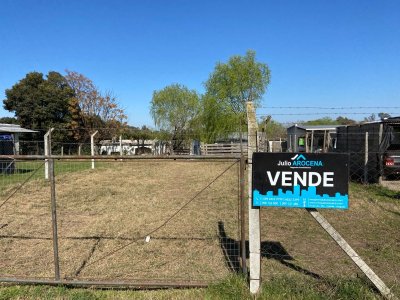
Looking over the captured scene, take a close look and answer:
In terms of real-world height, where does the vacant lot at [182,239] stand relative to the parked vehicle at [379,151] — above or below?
below

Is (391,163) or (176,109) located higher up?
(176,109)

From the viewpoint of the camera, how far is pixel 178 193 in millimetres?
11305

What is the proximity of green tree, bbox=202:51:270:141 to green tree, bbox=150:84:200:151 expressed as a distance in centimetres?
579

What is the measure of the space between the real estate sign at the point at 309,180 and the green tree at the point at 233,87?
36532 mm

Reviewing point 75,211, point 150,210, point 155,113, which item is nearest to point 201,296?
point 150,210

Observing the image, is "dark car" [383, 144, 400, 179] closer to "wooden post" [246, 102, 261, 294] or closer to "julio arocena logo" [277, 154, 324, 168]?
"julio arocena logo" [277, 154, 324, 168]

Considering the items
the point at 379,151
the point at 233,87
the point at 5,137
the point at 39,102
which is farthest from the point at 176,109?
the point at 379,151

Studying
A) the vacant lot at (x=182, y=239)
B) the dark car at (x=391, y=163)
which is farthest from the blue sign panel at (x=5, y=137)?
the dark car at (x=391, y=163)

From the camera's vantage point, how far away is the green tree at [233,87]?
40.7 metres

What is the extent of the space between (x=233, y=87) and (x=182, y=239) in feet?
117

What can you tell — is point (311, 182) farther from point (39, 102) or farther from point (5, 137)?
point (39, 102)

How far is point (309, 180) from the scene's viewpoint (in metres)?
3.87

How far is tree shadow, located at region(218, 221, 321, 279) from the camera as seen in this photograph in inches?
189

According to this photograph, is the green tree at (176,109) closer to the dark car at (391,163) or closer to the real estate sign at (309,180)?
the dark car at (391,163)
